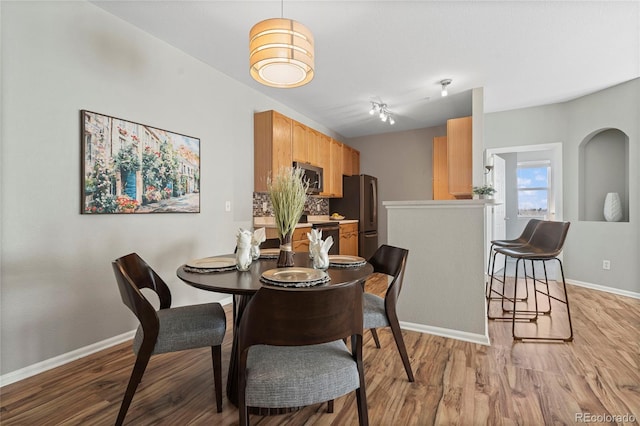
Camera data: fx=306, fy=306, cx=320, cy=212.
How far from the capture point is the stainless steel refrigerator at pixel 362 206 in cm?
547

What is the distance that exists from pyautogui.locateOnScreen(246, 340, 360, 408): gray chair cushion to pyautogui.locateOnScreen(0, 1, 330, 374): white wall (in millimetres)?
1706

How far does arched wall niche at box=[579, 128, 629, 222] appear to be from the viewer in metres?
4.13

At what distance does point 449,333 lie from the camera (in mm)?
2496

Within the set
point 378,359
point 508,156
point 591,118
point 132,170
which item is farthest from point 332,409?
point 508,156

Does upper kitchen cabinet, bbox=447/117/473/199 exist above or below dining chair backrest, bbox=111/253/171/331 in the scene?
above

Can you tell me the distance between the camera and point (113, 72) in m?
2.39

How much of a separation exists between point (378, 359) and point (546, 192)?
691 centimetres

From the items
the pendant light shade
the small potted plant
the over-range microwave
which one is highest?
the pendant light shade

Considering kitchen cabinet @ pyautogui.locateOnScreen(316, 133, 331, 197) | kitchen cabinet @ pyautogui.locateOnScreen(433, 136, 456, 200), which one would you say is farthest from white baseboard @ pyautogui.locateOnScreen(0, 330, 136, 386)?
kitchen cabinet @ pyautogui.locateOnScreen(433, 136, 456, 200)

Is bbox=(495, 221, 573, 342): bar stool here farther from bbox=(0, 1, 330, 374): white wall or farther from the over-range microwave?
bbox=(0, 1, 330, 374): white wall

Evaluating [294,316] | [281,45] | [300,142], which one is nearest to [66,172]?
[281,45]

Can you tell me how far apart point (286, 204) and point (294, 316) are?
0.78m

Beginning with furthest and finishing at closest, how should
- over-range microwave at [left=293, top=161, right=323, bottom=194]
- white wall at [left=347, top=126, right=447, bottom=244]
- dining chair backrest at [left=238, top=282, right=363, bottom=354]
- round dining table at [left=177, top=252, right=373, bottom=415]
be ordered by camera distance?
1. white wall at [left=347, top=126, right=447, bottom=244]
2. over-range microwave at [left=293, top=161, right=323, bottom=194]
3. round dining table at [left=177, top=252, right=373, bottom=415]
4. dining chair backrest at [left=238, top=282, right=363, bottom=354]

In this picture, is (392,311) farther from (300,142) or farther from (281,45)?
(300,142)
